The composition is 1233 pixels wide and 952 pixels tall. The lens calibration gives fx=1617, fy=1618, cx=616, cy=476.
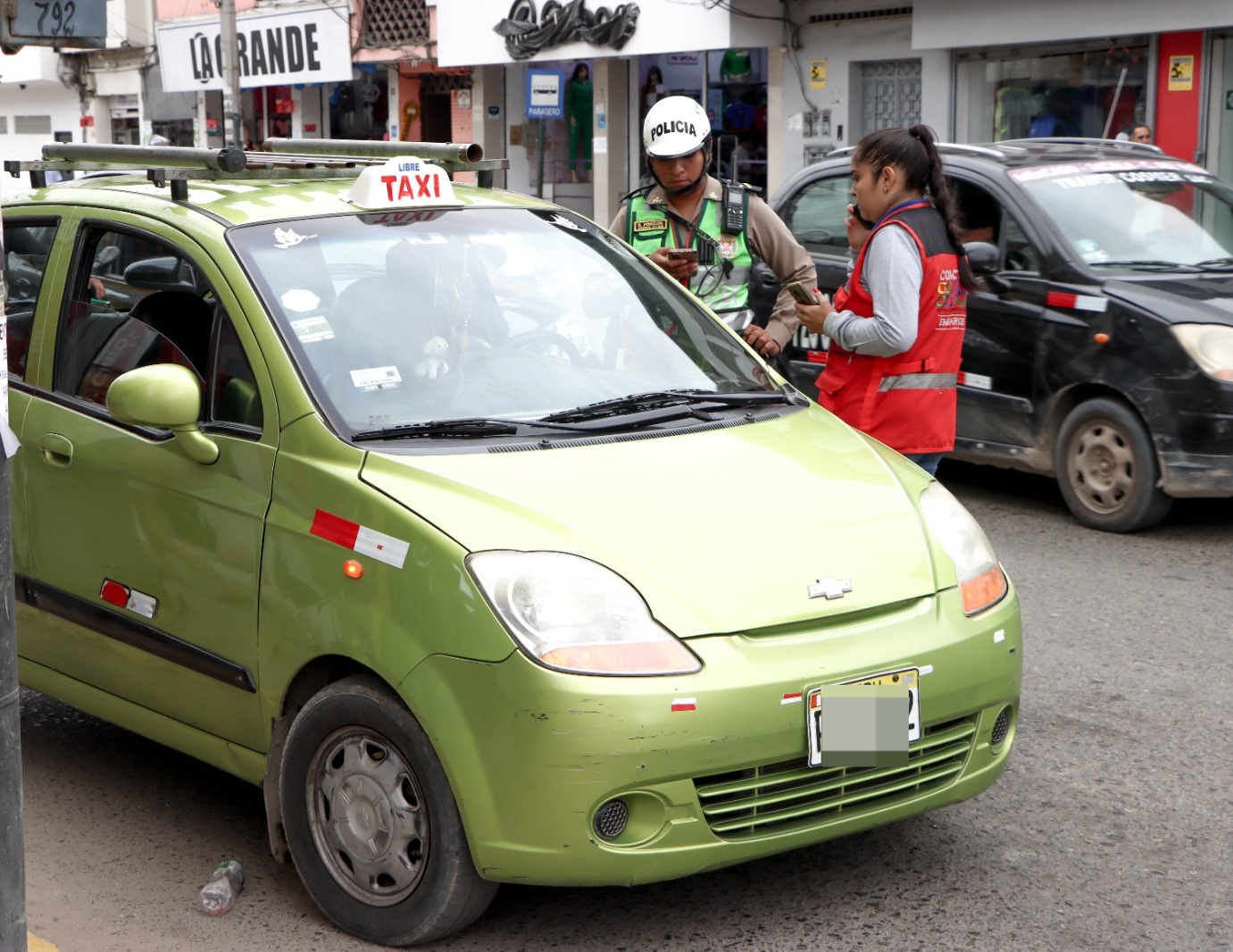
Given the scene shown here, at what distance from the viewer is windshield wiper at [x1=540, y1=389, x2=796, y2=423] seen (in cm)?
393

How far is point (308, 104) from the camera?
32500mm

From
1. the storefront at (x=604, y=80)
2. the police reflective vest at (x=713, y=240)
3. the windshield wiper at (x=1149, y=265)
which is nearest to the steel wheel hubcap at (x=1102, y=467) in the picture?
the windshield wiper at (x=1149, y=265)

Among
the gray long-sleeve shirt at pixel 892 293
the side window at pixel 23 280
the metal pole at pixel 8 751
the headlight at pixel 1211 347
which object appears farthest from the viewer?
the headlight at pixel 1211 347

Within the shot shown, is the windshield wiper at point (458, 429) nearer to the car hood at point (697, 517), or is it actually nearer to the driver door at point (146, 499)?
the car hood at point (697, 517)

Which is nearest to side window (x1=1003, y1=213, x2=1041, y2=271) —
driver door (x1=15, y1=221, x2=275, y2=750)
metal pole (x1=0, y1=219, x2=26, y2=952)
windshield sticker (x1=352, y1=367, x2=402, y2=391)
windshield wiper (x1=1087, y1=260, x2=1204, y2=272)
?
windshield wiper (x1=1087, y1=260, x2=1204, y2=272)

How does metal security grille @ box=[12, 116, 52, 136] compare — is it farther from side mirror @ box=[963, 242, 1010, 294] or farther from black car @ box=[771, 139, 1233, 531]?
side mirror @ box=[963, 242, 1010, 294]

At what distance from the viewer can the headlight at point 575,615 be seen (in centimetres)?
316

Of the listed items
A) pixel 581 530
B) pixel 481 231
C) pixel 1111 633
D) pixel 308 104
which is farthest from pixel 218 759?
pixel 308 104

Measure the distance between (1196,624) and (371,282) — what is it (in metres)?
3.60

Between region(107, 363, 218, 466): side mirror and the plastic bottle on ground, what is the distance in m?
0.97

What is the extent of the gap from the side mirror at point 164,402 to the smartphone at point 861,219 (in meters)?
2.49

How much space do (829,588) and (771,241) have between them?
9.29ft

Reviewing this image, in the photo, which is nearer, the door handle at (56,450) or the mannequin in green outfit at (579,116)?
the door handle at (56,450)

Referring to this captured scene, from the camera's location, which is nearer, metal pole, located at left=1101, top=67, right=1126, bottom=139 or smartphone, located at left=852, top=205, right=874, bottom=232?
smartphone, located at left=852, top=205, right=874, bottom=232
